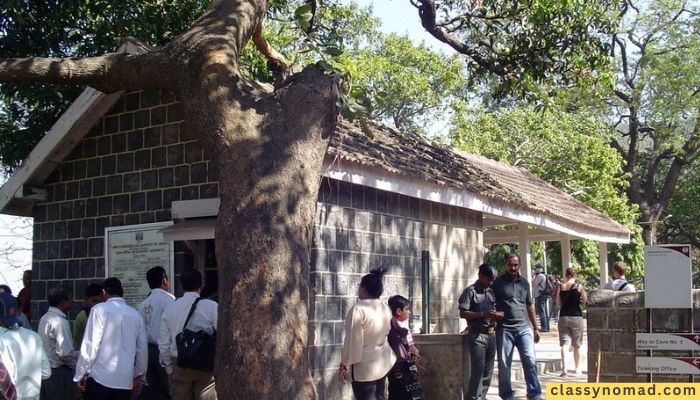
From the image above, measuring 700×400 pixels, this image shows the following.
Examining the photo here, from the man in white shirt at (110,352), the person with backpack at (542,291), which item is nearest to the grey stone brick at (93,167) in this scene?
the man in white shirt at (110,352)

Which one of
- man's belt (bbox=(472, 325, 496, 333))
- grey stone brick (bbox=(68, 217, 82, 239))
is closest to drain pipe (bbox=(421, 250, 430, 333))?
man's belt (bbox=(472, 325, 496, 333))

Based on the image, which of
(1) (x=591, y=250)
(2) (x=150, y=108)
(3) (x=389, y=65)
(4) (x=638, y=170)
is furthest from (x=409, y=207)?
(4) (x=638, y=170)

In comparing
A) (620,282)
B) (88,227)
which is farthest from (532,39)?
(88,227)

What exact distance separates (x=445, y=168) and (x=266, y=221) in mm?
7476

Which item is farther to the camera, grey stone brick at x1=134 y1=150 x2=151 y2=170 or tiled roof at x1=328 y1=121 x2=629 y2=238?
grey stone brick at x1=134 y1=150 x2=151 y2=170

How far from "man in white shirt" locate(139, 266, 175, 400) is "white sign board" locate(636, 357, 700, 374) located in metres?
4.96

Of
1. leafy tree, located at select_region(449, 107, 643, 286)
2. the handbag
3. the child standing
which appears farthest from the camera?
leafy tree, located at select_region(449, 107, 643, 286)

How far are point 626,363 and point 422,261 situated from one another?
3.56m

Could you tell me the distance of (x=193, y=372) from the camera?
25.6 feet

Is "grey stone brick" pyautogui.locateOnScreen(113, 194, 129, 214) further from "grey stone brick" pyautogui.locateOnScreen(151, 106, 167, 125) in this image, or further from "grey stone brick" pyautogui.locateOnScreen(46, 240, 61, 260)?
"grey stone brick" pyautogui.locateOnScreen(46, 240, 61, 260)

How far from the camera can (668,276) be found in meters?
8.79

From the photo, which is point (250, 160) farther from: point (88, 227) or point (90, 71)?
point (88, 227)

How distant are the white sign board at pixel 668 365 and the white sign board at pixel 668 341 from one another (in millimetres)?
113

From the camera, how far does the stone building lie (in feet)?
33.0
